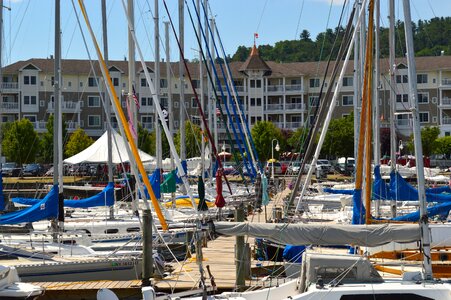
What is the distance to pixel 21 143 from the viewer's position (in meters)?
81.2

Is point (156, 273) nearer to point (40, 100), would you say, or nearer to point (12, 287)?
point (12, 287)

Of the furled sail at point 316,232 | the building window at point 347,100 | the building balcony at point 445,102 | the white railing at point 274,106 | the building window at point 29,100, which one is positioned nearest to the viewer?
the furled sail at point 316,232

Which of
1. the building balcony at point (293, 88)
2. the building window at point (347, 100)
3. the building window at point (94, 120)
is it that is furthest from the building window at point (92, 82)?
the building window at point (347, 100)

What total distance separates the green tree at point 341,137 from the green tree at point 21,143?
30.6 meters

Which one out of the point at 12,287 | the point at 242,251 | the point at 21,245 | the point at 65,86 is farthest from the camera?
the point at 65,86

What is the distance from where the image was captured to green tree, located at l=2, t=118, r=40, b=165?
263ft

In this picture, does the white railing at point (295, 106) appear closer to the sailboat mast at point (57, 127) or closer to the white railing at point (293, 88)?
the white railing at point (293, 88)

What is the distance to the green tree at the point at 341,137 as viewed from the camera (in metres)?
86.4

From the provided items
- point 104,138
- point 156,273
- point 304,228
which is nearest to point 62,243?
point 156,273

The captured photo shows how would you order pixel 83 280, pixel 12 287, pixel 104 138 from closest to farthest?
pixel 12 287 < pixel 83 280 < pixel 104 138

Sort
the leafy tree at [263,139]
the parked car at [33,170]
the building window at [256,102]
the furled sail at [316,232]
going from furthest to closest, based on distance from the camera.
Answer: the building window at [256,102] < the leafy tree at [263,139] < the parked car at [33,170] < the furled sail at [316,232]

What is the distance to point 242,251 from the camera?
730 inches

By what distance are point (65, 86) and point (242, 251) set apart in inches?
3284

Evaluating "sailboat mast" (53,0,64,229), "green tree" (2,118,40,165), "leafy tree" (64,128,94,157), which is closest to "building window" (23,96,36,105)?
"green tree" (2,118,40,165)
